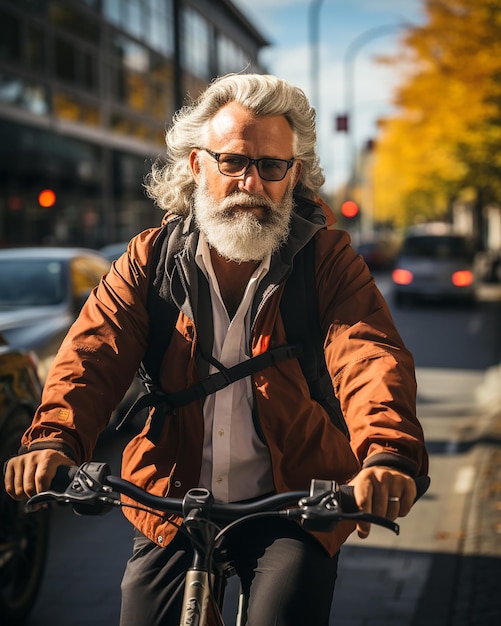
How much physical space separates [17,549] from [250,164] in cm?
262

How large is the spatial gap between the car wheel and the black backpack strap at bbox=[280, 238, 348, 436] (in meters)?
2.18

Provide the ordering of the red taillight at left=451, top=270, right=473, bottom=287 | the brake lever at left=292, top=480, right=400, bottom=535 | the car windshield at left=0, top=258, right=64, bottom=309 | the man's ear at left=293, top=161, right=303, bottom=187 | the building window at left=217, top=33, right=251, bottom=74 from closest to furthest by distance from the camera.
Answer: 1. the brake lever at left=292, top=480, right=400, bottom=535
2. the man's ear at left=293, top=161, right=303, bottom=187
3. the car windshield at left=0, top=258, right=64, bottom=309
4. the red taillight at left=451, top=270, right=473, bottom=287
5. the building window at left=217, top=33, right=251, bottom=74

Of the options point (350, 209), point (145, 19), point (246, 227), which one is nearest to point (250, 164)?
point (246, 227)

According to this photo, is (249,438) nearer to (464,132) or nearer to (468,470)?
(468,470)

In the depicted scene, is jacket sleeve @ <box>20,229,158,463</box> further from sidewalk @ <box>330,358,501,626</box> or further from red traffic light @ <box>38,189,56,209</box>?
red traffic light @ <box>38,189,56,209</box>

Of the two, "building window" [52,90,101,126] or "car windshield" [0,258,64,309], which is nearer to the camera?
"car windshield" [0,258,64,309]

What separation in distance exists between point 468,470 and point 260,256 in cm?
532

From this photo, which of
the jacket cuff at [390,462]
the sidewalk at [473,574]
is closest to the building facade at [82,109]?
the sidewalk at [473,574]

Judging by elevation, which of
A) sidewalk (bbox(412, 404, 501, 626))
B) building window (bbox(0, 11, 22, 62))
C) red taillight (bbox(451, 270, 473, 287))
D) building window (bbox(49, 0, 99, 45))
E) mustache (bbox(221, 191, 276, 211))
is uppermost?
building window (bbox(49, 0, 99, 45))

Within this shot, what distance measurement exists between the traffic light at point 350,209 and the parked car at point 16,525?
21324mm

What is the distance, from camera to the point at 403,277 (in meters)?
24.3

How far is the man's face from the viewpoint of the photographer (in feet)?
8.64

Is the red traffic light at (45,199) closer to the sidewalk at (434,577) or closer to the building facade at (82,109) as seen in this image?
the building facade at (82,109)

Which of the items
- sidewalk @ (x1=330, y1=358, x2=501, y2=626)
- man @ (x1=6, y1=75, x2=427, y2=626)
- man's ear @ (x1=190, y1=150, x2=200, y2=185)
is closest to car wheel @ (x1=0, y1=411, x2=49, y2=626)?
sidewalk @ (x1=330, y1=358, x2=501, y2=626)
